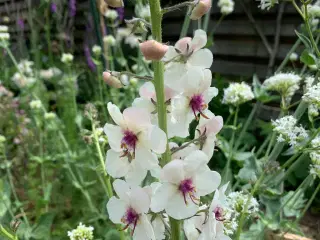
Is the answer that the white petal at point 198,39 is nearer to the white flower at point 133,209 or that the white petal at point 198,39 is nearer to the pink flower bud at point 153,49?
the pink flower bud at point 153,49

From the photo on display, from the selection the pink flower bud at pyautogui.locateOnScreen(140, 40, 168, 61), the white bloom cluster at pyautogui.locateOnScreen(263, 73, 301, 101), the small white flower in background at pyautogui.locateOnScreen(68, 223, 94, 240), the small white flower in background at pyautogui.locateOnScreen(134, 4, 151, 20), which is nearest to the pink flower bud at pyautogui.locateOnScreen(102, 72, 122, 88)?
the pink flower bud at pyautogui.locateOnScreen(140, 40, 168, 61)

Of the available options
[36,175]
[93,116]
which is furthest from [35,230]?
[36,175]

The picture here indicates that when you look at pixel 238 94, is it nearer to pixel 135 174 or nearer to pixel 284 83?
pixel 284 83

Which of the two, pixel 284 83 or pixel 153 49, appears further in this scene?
pixel 284 83

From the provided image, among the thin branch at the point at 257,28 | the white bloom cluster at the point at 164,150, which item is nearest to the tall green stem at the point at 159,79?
the white bloom cluster at the point at 164,150

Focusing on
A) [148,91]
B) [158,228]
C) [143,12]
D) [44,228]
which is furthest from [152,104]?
[143,12]

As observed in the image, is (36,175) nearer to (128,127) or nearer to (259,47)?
(259,47)

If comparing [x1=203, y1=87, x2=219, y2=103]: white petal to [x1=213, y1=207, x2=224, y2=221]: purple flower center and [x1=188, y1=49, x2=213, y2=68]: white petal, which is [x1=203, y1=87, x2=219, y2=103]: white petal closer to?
[x1=188, y1=49, x2=213, y2=68]: white petal
